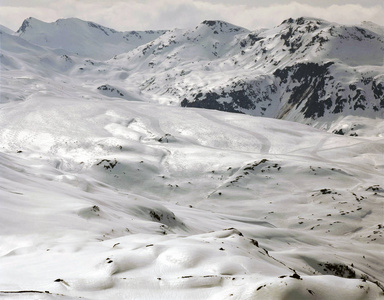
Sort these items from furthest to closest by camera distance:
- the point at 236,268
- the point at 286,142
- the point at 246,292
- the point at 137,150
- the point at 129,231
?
the point at 286,142
the point at 137,150
the point at 129,231
the point at 236,268
the point at 246,292

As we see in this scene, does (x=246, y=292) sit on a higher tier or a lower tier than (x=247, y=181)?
higher

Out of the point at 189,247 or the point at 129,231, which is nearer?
the point at 189,247

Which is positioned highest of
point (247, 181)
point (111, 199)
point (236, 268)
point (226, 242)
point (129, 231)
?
point (236, 268)

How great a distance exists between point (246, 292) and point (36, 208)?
1721 cm

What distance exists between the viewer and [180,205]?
212 ft

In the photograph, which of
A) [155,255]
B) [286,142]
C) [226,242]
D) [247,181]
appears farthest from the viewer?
[286,142]

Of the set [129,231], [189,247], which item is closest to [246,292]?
[189,247]

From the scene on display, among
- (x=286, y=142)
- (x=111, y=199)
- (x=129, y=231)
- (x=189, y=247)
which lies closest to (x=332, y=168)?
(x=286, y=142)

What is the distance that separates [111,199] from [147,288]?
25.7m

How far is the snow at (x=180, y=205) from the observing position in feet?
40.7

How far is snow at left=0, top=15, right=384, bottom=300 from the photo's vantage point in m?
12.4

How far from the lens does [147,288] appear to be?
39.5 feet

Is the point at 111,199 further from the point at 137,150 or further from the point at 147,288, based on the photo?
the point at 137,150

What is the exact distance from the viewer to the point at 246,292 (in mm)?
10867
